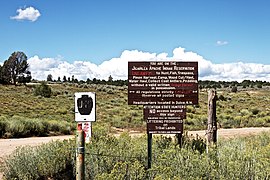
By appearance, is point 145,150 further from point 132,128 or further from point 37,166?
point 132,128

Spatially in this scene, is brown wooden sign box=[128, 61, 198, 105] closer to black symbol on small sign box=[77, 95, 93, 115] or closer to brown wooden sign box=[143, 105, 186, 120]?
brown wooden sign box=[143, 105, 186, 120]

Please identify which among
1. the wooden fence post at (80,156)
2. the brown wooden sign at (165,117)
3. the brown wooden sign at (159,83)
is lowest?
the wooden fence post at (80,156)

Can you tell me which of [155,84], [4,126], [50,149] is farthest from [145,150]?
[4,126]

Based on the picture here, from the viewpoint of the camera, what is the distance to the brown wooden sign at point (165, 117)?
1011 cm

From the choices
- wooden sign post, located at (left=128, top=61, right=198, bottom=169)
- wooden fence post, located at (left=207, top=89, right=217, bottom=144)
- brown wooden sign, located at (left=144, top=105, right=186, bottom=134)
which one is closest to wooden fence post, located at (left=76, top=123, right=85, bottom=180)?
wooden sign post, located at (left=128, top=61, right=198, bottom=169)

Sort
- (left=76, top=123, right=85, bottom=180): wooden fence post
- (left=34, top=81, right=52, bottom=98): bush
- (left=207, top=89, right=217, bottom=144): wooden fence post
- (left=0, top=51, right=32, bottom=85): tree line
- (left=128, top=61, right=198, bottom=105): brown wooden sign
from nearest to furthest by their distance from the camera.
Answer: (left=76, top=123, right=85, bottom=180): wooden fence post < (left=128, top=61, right=198, bottom=105): brown wooden sign < (left=207, top=89, right=217, bottom=144): wooden fence post < (left=34, top=81, right=52, bottom=98): bush < (left=0, top=51, right=32, bottom=85): tree line

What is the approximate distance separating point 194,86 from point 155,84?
3.02 feet

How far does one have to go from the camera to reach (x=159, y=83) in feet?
32.8

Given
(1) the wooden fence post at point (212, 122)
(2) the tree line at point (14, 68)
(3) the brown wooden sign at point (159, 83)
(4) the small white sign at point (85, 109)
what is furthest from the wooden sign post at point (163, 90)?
(2) the tree line at point (14, 68)

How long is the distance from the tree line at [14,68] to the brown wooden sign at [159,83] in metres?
76.7

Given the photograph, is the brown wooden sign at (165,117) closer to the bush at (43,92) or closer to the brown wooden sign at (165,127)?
the brown wooden sign at (165,127)

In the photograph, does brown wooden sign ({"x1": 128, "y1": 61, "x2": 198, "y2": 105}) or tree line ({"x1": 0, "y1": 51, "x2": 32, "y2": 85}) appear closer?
brown wooden sign ({"x1": 128, "y1": 61, "x2": 198, "y2": 105})

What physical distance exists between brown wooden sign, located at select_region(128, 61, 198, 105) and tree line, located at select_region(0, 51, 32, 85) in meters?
76.7

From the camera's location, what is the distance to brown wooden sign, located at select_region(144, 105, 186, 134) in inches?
398
